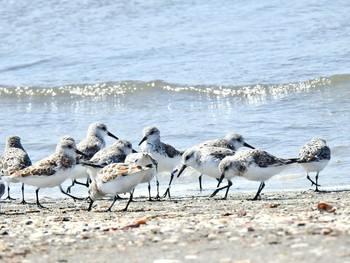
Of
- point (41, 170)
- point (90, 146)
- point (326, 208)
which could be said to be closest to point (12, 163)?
point (41, 170)

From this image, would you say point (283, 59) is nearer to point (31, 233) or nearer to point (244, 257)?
point (31, 233)

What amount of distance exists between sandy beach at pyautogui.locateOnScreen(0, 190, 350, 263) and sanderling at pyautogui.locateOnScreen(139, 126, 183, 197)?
2.23 meters

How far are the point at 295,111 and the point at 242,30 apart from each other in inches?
225

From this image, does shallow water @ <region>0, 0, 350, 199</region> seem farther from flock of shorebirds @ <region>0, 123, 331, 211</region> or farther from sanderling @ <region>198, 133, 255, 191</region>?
flock of shorebirds @ <region>0, 123, 331, 211</region>

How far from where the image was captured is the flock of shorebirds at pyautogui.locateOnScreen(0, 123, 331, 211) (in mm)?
11344

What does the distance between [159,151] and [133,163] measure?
5.48 feet

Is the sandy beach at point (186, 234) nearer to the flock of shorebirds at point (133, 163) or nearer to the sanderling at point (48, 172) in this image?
the flock of shorebirds at point (133, 163)

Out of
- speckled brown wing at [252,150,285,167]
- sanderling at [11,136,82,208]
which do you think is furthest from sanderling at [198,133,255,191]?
sanderling at [11,136,82,208]

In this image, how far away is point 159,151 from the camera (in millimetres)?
13523

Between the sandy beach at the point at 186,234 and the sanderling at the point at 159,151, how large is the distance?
2.23 meters

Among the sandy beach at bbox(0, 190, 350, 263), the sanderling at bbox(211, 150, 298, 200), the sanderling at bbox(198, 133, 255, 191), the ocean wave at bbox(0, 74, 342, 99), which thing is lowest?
the sandy beach at bbox(0, 190, 350, 263)

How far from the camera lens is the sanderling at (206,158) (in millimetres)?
12930

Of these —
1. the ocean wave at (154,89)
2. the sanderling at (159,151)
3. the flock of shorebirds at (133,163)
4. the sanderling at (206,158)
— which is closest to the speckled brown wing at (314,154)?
the flock of shorebirds at (133,163)

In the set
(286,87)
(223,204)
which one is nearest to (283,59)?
(286,87)
